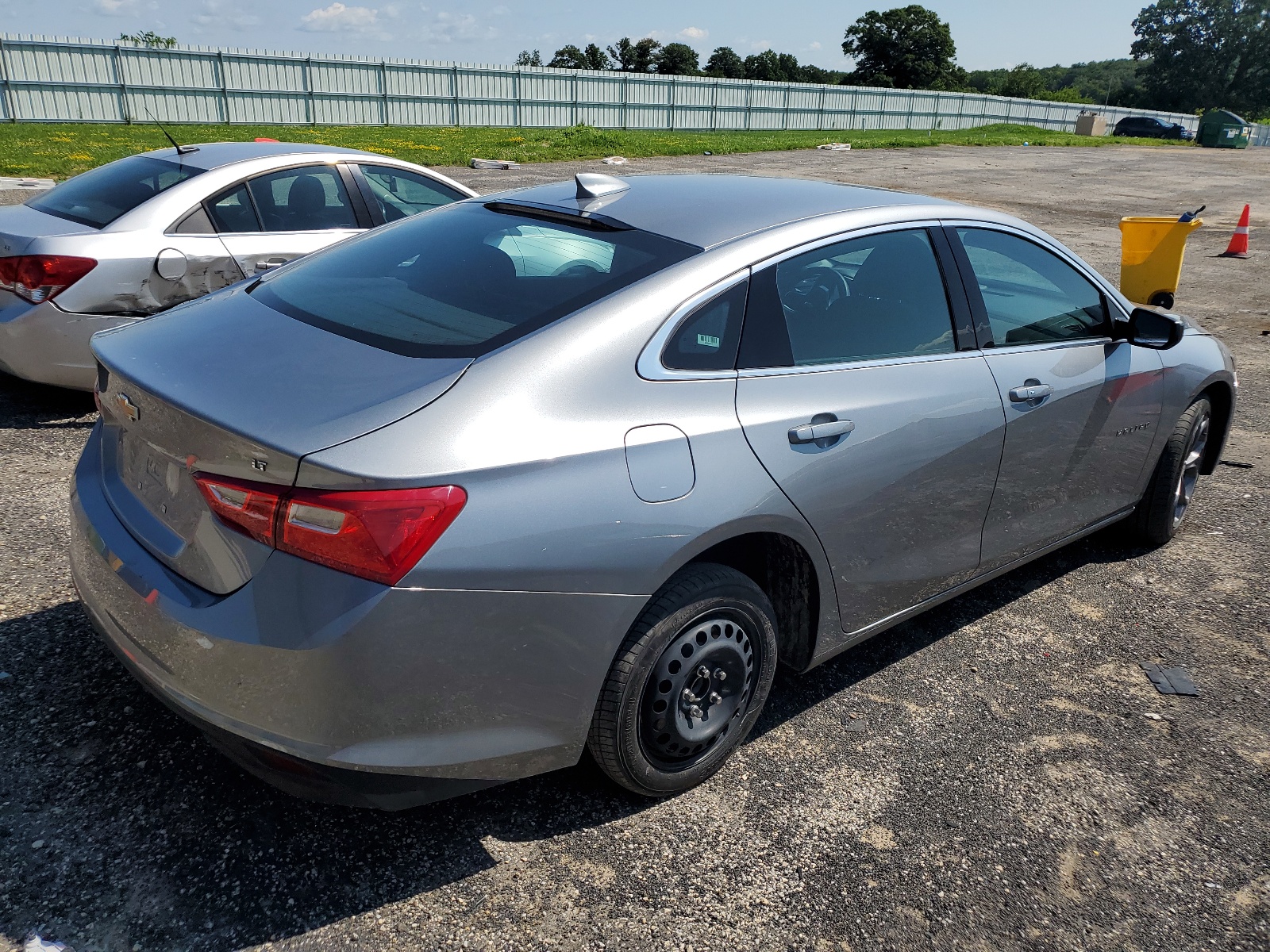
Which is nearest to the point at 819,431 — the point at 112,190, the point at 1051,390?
the point at 1051,390

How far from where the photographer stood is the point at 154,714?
122 inches

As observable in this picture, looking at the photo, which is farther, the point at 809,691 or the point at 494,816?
the point at 809,691

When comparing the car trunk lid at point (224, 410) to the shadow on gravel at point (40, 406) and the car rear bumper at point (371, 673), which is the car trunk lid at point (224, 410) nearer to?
the car rear bumper at point (371, 673)

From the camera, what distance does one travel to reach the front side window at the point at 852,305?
9.61 feet

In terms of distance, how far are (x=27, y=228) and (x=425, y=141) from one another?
23.3 m

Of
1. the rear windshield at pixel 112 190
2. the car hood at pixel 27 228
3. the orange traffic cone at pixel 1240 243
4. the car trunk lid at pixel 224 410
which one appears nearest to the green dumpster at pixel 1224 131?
the orange traffic cone at pixel 1240 243

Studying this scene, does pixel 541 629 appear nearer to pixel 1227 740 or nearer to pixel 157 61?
pixel 1227 740

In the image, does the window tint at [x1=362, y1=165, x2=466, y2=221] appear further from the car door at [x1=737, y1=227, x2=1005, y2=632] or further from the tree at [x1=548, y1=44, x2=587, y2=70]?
the tree at [x1=548, y1=44, x2=587, y2=70]

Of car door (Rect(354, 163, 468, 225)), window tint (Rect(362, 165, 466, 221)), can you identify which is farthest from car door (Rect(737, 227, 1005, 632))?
window tint (Rect(362, 165, 466, 221))

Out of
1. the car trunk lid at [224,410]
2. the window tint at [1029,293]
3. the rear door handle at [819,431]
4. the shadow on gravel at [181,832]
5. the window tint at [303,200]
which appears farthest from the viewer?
the window tint at [303,200]

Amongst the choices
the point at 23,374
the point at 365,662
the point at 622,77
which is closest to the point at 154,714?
the point at 365,662

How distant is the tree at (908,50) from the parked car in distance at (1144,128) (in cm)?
3809

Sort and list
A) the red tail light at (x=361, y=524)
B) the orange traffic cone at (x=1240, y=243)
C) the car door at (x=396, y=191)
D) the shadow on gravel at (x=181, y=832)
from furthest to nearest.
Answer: the orange traffic cone at (x=1240, y=243), the car door at (x=396, y=191), the shadow on gravel at (x=181, y=832), the red tail light at (x=361, y=524)

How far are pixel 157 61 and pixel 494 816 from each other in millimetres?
35801
